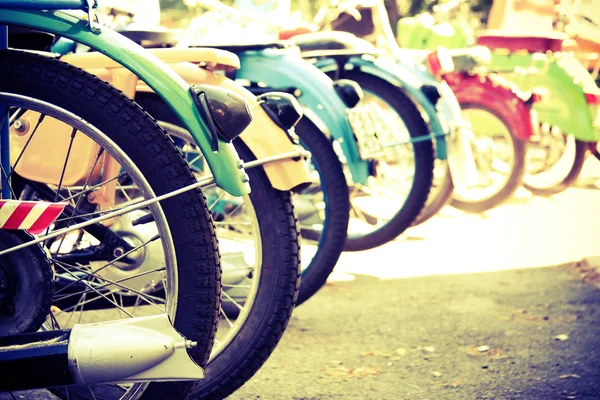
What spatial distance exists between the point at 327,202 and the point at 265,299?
1055mm

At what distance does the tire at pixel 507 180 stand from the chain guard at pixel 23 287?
443 cm

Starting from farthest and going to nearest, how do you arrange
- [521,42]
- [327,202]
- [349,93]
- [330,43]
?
[521,42] → [330,43] → [349,93] → [327,202]

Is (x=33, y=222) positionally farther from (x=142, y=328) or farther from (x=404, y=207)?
(x=404, y=207)

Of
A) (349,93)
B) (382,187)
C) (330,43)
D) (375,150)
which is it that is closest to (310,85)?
(349,93)

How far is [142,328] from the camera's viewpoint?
6.48ft

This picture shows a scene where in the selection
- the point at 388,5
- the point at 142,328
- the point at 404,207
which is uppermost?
the point at 388,5

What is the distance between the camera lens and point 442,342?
3502 mm

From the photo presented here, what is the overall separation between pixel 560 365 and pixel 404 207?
1549 mm

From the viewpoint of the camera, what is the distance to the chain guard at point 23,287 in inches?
81.5

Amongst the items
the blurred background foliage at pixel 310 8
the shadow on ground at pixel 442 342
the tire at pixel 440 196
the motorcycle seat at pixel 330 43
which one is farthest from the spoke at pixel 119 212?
the blurred background foliage at pixel 310 8

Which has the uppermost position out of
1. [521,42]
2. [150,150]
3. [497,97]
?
[521,42]

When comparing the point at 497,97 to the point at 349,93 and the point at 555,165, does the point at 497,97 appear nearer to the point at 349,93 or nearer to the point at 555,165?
the point at 555,165

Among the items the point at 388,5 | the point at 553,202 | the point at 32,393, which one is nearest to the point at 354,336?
the point at 32,393

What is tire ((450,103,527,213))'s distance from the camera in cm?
Result: 610
